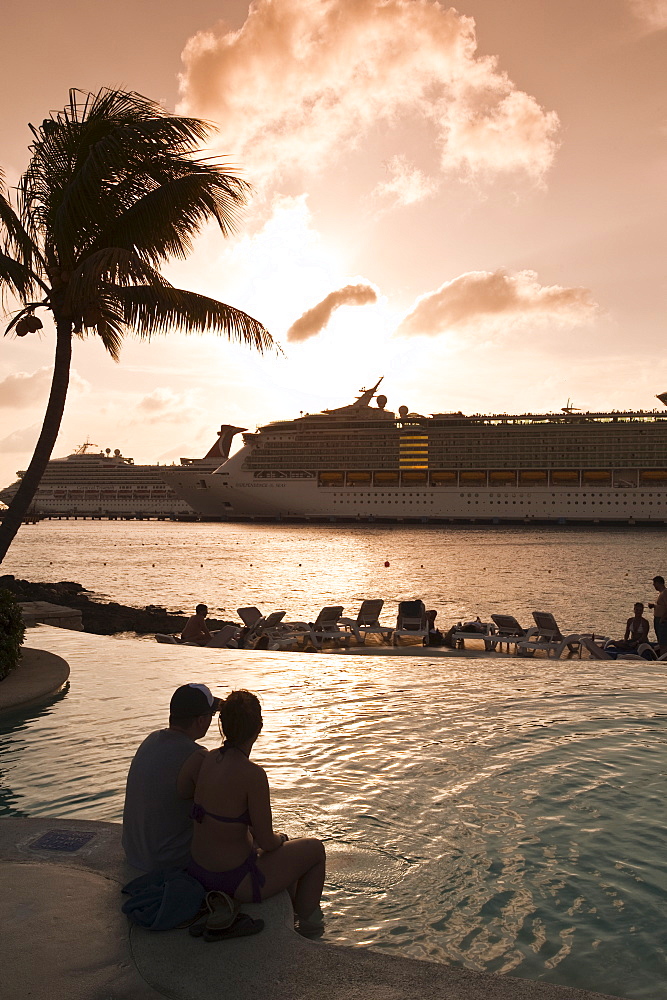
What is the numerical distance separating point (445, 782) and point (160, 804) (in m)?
2.85

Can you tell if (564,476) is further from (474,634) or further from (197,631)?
(197,631)

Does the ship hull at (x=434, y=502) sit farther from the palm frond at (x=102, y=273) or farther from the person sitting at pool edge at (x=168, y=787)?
the person sitting at pool edge at (x=168, y=787)

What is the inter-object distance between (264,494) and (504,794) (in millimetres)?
92040

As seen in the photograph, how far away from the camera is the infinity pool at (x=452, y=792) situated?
3803 mm

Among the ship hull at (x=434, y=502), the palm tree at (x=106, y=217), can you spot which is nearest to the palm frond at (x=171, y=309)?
the palm tree at (x=106, y=217)

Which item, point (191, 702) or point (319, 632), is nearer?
point (191, 702)

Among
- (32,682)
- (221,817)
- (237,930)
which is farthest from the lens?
(32,682)

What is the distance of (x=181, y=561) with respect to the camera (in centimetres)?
4828

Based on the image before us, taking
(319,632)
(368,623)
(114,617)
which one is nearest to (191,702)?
(319,632)

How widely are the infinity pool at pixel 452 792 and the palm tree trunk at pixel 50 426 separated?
1968mm

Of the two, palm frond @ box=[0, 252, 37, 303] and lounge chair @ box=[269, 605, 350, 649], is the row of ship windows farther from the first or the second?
palm frond @ box=[0, 252, 37, 303]

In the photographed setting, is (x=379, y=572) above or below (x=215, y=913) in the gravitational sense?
below

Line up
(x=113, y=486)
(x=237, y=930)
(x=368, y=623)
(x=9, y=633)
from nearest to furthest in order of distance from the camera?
(x=237, y=930) → (x=9, y=633) → (x=368, y=623) → (x=113, y=486)

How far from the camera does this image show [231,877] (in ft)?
10.6
